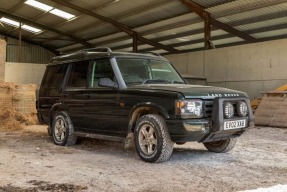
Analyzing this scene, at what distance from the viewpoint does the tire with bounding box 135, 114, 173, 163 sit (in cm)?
484

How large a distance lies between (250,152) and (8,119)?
7411 millimetres

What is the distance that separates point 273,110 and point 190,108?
794 cm

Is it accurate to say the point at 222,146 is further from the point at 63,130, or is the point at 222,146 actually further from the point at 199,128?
the point at 63,130

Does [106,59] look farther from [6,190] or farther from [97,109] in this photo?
[6,190]

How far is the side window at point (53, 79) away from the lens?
6951mm

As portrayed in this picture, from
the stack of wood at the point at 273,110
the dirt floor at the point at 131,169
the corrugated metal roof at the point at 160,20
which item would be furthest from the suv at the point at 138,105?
the corrugated metal roof at the point at 160,20

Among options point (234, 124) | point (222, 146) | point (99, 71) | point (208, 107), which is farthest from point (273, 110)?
point (99, 71)

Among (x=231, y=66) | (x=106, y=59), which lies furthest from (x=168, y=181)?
(x=231, y=66)

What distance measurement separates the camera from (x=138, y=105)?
203 inches

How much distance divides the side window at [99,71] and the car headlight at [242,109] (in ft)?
7.03

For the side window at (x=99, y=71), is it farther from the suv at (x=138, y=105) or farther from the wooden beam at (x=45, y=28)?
the wooden beam at (x=45, y=28)

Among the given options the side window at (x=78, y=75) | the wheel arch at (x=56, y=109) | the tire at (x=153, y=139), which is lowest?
the tire at (x=153, y=139)

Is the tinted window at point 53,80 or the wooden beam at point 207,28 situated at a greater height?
the wooden beam at point 207,28

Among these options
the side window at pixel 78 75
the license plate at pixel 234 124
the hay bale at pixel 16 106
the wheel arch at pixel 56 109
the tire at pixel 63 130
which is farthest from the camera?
the hay bale at pixel 16 106
